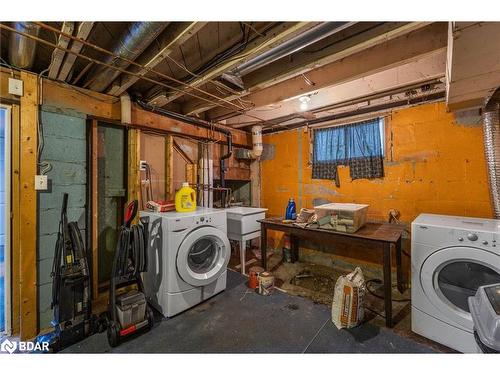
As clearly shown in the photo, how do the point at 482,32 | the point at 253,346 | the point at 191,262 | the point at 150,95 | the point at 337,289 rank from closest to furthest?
the point at 482,32, the point at 253,346, the point at 337,289, the point at 191,262, the point at 150,95

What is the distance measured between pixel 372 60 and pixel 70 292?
9.47ft

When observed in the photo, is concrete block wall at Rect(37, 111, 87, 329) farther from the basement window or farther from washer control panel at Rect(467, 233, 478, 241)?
washer control panel at Rect(467, 233, 478, 241)

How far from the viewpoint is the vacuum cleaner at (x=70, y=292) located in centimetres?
153

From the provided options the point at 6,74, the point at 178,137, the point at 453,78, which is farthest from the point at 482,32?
the point at 6,74

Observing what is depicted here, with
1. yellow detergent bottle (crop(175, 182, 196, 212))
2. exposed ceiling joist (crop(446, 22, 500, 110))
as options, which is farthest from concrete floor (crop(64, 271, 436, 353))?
exposed ceiling joist (crop(446, 22, 500, 110))

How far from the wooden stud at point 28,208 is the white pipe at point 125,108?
628mm

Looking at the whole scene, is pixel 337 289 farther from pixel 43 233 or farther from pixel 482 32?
pixel 43 233

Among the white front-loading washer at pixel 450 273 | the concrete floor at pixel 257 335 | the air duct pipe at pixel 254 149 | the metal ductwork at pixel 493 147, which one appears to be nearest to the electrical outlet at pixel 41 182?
the concrete floor at pixel 257 335

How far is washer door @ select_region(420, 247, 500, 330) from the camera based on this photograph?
143 cm

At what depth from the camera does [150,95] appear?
229 centimetres

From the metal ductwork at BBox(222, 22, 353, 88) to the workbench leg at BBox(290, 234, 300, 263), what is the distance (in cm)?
238

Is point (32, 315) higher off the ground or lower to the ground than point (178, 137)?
lower

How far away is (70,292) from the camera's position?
1.56m

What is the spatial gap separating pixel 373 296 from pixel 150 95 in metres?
3.22
